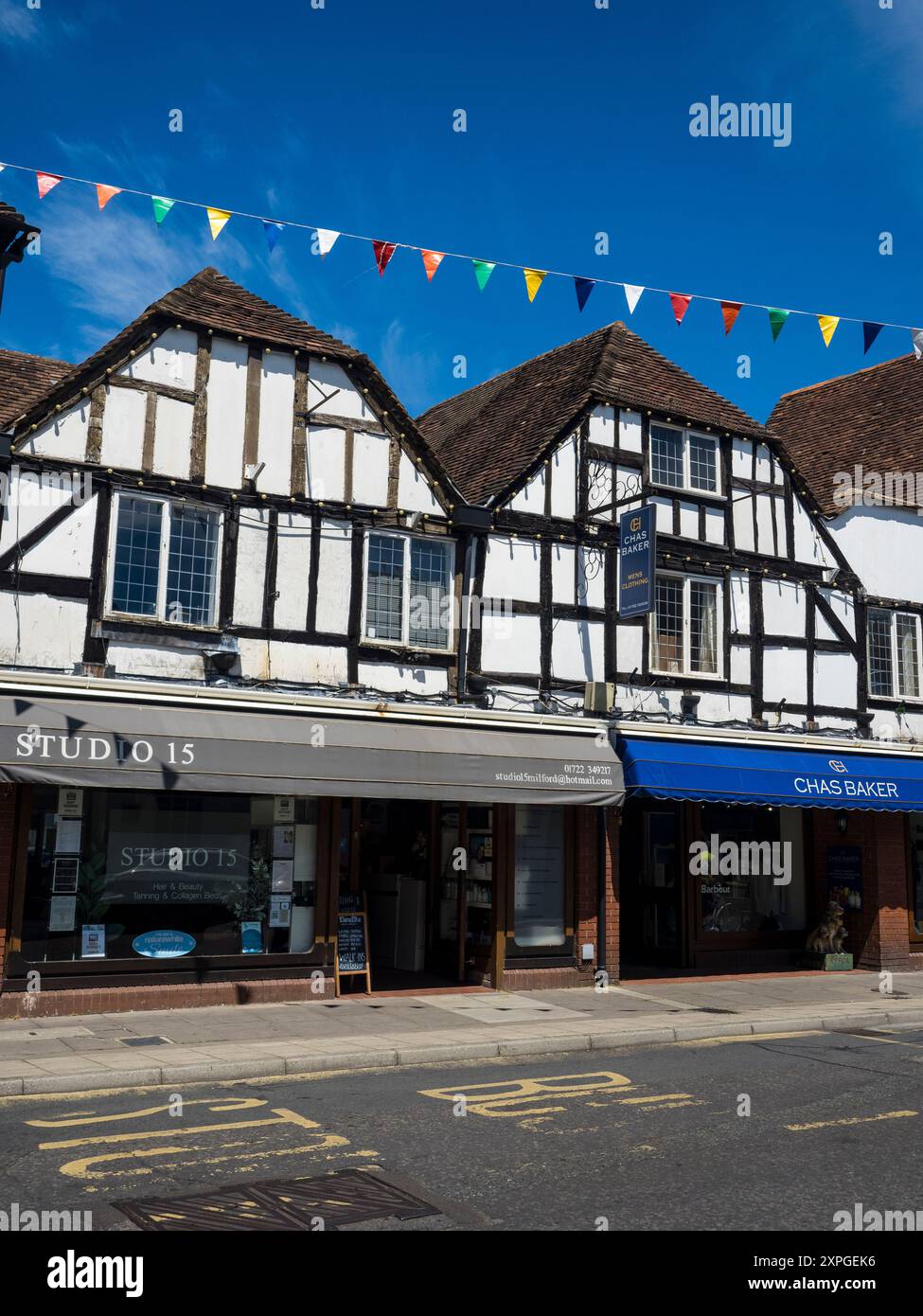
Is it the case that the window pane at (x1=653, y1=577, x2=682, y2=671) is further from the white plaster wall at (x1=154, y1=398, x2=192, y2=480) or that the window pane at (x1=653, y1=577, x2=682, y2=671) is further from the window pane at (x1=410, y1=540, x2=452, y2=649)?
the white plaster wall at (x1=154, y1=398, x2=192, y2=480)

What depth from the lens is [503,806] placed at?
1648 cm

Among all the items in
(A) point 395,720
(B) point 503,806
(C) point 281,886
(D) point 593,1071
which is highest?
(A) point 395,720

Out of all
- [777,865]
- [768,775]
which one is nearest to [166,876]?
[768,775]

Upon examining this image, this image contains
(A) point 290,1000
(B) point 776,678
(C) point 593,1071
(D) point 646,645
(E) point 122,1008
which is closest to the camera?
(C) point 593,1071

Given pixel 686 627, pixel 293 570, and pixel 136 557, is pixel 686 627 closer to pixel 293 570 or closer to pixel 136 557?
pixel 293 570

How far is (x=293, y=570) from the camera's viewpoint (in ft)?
49.3

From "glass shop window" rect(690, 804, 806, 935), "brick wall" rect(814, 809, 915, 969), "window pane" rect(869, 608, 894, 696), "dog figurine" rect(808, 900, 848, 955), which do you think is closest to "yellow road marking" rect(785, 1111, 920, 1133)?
"glass shop window" rect(690, 804, 806, 935)

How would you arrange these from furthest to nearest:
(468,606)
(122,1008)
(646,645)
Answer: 1. (646,645)
2. (468,606)
3. (122,1008)

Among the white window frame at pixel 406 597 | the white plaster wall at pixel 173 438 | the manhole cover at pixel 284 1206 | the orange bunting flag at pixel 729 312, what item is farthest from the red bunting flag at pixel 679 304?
the manhole cover at pixel 284 1206

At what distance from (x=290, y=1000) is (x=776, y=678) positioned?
933cm

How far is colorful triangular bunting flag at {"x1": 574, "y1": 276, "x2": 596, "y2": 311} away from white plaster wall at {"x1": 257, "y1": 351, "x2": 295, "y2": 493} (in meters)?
3.87

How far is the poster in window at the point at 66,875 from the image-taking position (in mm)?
13422
